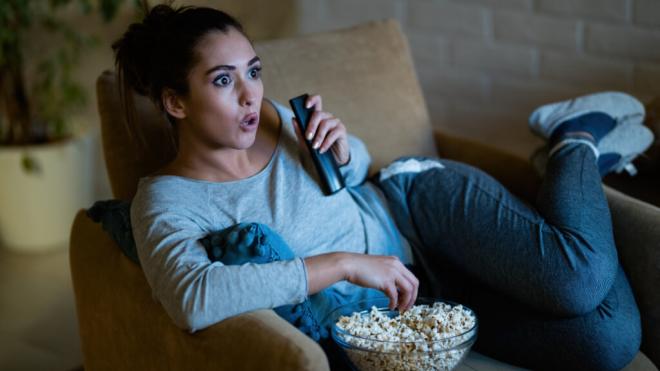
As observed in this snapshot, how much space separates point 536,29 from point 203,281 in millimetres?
1546

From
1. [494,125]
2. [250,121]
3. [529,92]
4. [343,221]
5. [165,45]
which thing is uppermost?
[165,45]

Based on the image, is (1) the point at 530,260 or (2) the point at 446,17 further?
(2) the point at 446,17

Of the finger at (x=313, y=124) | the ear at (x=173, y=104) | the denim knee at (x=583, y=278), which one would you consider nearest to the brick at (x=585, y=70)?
the denim knee at (x=583, y=278)

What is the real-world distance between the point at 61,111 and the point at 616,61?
5.45ft

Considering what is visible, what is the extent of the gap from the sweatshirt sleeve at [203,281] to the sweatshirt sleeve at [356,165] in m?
0.41

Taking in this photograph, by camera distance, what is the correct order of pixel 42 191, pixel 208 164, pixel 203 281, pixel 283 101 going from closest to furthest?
pixel 203 281 → pixel 208 164 → pixel 283 101 → pixel 42 191

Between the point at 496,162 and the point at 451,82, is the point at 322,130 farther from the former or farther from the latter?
the point at 451,82

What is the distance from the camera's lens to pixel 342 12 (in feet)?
9.34

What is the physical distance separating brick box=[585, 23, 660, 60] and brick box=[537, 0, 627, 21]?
3 centimetres

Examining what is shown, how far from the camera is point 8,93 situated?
273 cm

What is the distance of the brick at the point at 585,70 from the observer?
2.34 meters

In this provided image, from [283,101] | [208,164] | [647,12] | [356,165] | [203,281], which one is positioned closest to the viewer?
[203,281]

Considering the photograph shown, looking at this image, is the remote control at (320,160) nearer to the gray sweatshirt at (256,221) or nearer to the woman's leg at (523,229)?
the gray sweatshirt at (256,221)

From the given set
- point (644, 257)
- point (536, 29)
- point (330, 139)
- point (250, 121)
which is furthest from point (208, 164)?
point (536, 29)
